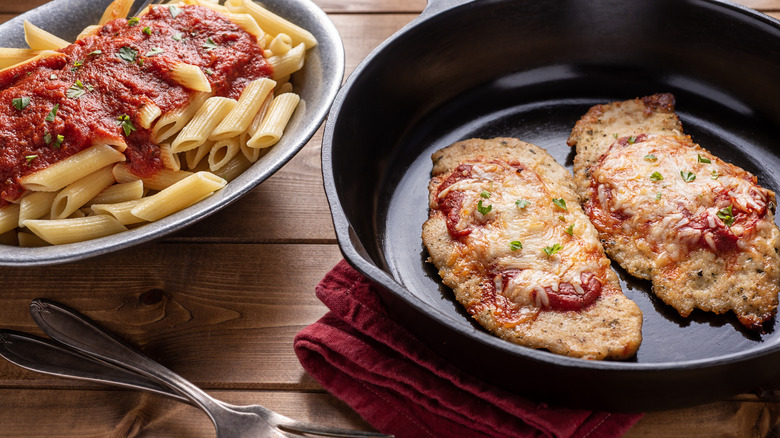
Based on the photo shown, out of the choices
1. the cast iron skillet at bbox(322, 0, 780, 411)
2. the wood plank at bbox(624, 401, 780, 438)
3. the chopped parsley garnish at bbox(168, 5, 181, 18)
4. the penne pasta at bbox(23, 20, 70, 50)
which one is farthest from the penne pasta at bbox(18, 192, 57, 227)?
the wood plank at bbox(624, 401, 780, 438)

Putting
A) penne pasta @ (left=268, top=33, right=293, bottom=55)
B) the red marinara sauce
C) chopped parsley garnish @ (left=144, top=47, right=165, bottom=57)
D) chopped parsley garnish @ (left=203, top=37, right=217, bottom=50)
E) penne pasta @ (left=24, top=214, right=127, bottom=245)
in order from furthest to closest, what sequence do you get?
penne pasta @ (left=268, top=33, right=293, bottom=55)
chopped parsley garnish @ (left=203, top=37, right=217, bottom=50)
chopped parsley garnish @ (left=144, top=47, right=165, bottom=57)
the red marinara sauce
penne pasta @ (left=24, top=214, right=127, bottom=245)

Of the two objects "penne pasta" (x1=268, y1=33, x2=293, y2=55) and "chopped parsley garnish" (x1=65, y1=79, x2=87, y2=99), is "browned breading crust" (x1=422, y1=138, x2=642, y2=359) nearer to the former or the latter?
"penne pasta" (x1=268, y1=33, x2=293, y2=55)

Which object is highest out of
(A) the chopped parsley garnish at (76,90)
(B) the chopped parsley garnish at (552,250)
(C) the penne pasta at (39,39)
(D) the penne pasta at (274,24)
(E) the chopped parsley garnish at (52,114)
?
(D) the penne pasta at (274,24)

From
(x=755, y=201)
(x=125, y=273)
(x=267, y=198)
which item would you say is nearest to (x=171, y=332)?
(x=125, y=273)

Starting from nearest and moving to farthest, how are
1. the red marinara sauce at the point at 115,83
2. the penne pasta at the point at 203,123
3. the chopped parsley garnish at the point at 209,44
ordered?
the red marinara sauce at the point at 115,83 → the penne pasta at the point at 203,123 → the chopped parsley garnish at the point at 209,44

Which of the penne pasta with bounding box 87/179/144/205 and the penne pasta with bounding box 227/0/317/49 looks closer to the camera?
the penne pasta with bounding box 87/179/144/205

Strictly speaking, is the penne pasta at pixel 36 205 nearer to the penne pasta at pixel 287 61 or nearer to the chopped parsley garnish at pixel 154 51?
the chopped parsley garnish at pixel 154 51

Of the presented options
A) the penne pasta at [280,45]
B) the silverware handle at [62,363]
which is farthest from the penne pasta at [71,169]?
the penne pasta at [280,45]

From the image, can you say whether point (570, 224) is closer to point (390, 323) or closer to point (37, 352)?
point (390, 323)
